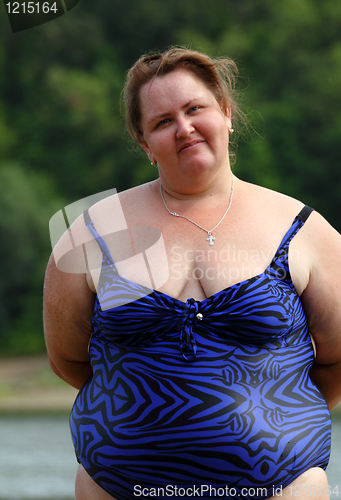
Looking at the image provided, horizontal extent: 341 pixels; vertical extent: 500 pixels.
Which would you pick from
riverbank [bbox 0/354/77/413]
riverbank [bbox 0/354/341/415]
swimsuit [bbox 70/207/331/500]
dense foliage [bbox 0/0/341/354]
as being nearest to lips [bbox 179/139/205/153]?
swimsuit [bbox 70/207/331/500]

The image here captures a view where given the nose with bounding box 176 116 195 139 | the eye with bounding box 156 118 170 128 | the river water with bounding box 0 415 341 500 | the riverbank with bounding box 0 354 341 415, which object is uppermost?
the eye with bounding box 156 118 170 128

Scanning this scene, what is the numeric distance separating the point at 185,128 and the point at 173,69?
0.20 meters

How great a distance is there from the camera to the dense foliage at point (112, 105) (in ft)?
47.5

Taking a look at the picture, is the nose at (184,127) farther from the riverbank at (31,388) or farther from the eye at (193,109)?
the riverbank at (31,388)

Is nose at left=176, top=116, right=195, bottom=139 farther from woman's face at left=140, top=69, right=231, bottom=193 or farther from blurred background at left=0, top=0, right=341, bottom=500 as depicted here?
A: blurred background at left=0, top=0, right=341, bottom=500

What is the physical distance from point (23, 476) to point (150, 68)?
4.05 meters

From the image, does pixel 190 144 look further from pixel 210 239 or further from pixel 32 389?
pixel 32 389

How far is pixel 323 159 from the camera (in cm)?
1495

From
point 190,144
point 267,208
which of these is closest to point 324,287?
point 267,208

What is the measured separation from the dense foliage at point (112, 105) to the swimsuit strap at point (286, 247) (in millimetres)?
11765

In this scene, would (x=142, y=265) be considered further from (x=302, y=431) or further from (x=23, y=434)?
(x=23, y=434)

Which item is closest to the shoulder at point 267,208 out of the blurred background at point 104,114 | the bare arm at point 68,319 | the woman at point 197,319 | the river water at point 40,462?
the woman at point 197,319

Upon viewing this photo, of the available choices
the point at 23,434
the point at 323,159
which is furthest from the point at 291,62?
the point at 23,434

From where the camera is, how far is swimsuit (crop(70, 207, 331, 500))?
1548 mm
